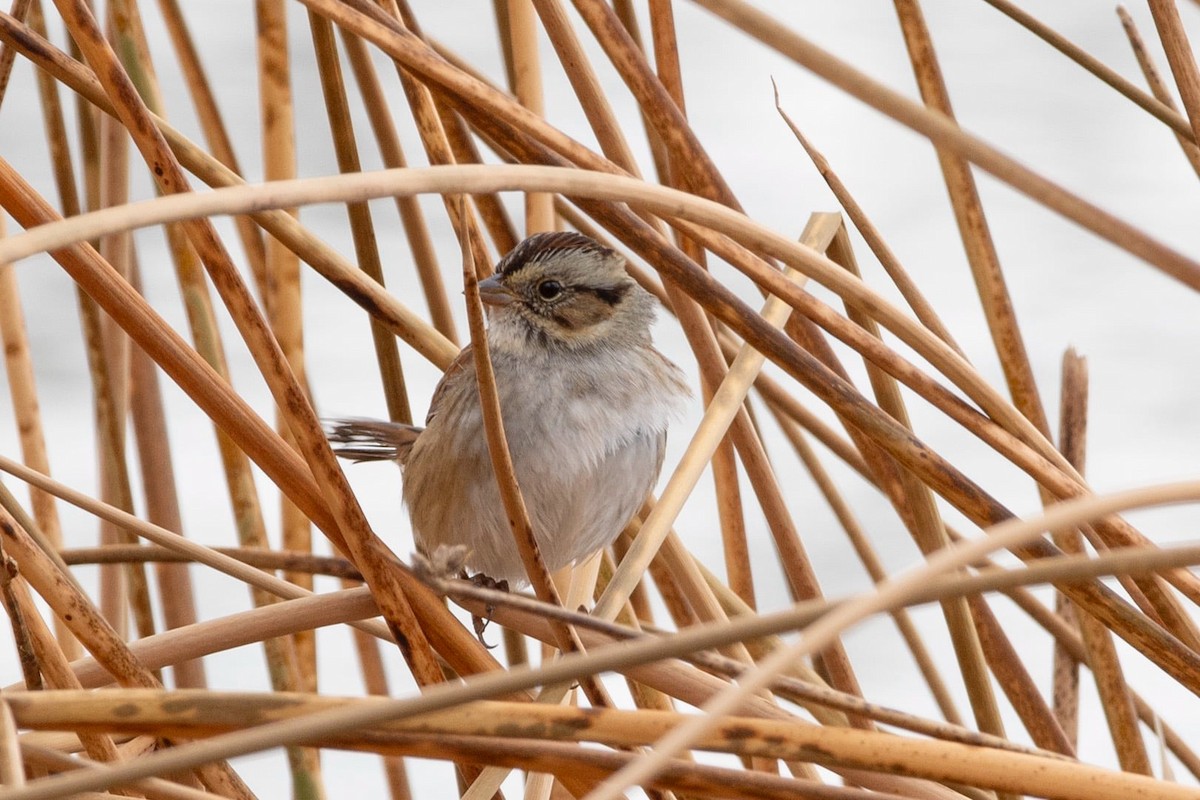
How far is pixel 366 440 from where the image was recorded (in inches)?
85.9

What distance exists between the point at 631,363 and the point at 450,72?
87 cm

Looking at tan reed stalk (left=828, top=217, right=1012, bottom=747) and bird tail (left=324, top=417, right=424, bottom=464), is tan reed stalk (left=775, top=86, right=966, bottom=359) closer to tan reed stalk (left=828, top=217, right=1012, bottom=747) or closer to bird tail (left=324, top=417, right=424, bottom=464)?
tan reed stalk (left=828, top=217, right=1012, bottom=747)

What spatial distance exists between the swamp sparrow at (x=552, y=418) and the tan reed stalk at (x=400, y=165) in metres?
0.06

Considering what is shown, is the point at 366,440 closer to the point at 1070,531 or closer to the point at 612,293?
the point at 612,293

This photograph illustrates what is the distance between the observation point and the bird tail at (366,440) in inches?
82.8

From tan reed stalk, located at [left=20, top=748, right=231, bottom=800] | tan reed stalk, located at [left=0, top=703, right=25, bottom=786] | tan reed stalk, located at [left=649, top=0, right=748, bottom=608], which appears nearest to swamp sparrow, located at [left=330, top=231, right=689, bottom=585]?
tan reed stalk, located at [left=649, top=0, right=748, bottom=608]

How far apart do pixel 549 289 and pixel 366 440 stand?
1.66 ft

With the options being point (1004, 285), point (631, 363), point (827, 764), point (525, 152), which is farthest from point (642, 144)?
point (827, 764)

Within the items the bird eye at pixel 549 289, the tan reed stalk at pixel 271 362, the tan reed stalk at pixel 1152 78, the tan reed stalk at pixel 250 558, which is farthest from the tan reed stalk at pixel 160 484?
the tan reed stalk at pixel 1152 78

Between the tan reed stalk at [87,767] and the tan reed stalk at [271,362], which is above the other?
the tan reed stalk at [271,362]

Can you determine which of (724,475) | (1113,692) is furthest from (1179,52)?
(724,475)

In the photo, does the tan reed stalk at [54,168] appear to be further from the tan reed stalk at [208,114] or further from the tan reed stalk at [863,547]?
the tan reed stalk at [863,547]

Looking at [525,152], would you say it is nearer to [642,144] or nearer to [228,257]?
[228,257]

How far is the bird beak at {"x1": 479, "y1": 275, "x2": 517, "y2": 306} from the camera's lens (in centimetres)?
176
